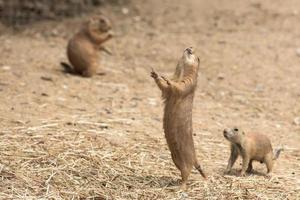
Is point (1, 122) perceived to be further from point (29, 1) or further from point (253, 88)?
point (29, 1)

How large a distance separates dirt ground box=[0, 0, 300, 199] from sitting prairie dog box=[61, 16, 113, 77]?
0.16 m

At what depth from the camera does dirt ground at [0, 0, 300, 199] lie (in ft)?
18.0

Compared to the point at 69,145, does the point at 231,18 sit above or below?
above

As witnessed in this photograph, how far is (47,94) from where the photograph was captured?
315 inches

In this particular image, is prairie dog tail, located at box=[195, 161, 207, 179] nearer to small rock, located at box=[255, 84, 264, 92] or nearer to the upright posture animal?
the upright posture animal

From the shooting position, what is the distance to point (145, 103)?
26.3 feet

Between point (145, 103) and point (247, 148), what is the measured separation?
227 centimetres

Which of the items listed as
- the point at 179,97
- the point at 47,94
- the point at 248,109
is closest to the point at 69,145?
the point at 179,97

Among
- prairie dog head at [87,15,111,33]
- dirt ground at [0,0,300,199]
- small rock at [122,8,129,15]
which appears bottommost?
dirt ground at [0,0,300,199]

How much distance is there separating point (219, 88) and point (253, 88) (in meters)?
0.43

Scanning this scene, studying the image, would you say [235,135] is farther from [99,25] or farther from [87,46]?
[99,25]

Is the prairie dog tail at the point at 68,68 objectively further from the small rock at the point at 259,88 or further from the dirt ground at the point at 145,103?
the small rock at the point at 259,88

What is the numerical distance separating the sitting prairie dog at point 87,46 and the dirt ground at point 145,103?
0.16 meters

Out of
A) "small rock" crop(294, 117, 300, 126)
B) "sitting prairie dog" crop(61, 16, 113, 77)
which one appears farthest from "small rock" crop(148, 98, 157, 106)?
"small rock" crop(294, 117, 300, 126)
